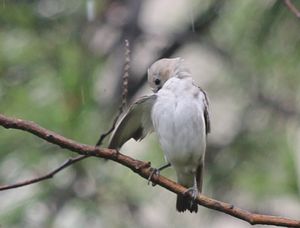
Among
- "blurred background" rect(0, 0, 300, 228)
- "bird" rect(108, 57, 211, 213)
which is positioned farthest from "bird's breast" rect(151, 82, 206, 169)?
"blurred background" rect(0, 0, 300, 228)

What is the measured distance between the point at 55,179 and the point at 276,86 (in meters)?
1.32

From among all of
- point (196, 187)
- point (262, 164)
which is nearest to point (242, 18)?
point (262, 164)

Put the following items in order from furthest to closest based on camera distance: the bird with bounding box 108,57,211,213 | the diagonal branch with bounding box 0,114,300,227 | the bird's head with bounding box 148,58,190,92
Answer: the bird's head with bounding box 148,58,190,92 < the bird with bounding box 108,57,211,213 < the diagonal branch with bounding box 0,114,300,227

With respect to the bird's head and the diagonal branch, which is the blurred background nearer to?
the bird's head

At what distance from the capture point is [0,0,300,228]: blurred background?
332 centimetres

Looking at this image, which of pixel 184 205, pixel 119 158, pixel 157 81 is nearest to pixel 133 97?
pixel 157 81

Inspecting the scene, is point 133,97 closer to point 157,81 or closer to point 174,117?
point 157,81

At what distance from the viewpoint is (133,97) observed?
4.44 m

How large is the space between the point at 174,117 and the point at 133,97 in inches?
62.3

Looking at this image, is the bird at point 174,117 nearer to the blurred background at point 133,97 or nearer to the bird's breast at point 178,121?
the bird's breast at point 178,121

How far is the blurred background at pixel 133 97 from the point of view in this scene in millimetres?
3318

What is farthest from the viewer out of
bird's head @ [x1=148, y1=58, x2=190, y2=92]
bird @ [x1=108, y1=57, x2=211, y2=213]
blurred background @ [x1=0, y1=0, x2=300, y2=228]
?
blurred background @ [x1=0, y1=0, x2=300, y2=228]

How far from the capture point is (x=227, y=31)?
4352 mm

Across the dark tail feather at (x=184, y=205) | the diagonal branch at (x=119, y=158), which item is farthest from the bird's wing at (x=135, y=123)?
the diagonal branch at (x=119, y=158)
